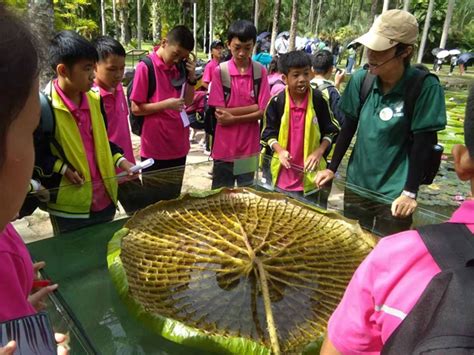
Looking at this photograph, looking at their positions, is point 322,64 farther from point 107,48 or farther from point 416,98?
point 107,48

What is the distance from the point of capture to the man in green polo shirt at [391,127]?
1.72 m

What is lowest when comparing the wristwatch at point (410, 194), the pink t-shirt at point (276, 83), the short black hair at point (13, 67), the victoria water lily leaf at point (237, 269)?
the victoria water lily leaf at point (237, 269)

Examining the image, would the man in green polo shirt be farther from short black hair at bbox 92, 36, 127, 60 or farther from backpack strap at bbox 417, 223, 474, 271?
short black hair at bbox 92, 36, 127, 60

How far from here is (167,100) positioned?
8.04ft

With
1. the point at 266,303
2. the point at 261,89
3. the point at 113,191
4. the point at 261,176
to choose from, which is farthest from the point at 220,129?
Answer: the point at 266,303

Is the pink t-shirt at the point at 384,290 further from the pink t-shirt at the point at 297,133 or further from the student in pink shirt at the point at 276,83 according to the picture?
the student in pink shirt at the point at 276,83

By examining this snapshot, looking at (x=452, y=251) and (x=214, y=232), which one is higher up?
(x=452, y=251)

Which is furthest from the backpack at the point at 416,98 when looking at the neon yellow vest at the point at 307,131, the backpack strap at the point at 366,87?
the neon yellow vest at the point at 307,131

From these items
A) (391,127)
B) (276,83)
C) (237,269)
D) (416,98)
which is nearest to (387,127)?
(391,127)

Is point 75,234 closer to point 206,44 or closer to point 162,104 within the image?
point 162,104

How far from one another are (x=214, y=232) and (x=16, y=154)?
979mm

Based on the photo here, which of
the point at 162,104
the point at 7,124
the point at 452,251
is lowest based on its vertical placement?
the point at 162,104

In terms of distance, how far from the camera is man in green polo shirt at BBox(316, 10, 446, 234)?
5.65ft

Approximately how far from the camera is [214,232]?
1.54 m
